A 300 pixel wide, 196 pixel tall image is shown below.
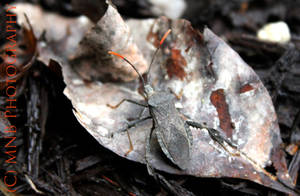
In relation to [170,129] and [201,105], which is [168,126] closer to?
[170,129]

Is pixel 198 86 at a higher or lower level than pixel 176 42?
lower

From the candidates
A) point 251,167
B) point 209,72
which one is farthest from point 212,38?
point 251,167

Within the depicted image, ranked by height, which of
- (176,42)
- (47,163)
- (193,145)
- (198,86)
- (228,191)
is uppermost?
(176,42)

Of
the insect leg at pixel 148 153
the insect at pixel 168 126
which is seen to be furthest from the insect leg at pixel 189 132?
the insect leg at pixel 148 153

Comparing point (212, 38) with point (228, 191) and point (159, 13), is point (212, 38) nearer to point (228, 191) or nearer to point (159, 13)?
point (228, 191)

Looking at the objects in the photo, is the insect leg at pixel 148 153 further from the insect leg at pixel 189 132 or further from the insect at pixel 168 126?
Answer: the insect leg at pixel 189 132

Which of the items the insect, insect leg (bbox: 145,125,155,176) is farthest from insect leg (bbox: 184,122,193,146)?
insect leg (bbox: 145,125,155,176)

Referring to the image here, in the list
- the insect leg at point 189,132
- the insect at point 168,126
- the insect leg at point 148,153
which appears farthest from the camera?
the insect leg at point 189,132

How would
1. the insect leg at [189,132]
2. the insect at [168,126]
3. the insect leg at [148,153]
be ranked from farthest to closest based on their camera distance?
the insect leg at [189,132]
the insect at [168,126]
the insect leg at [148,153]
